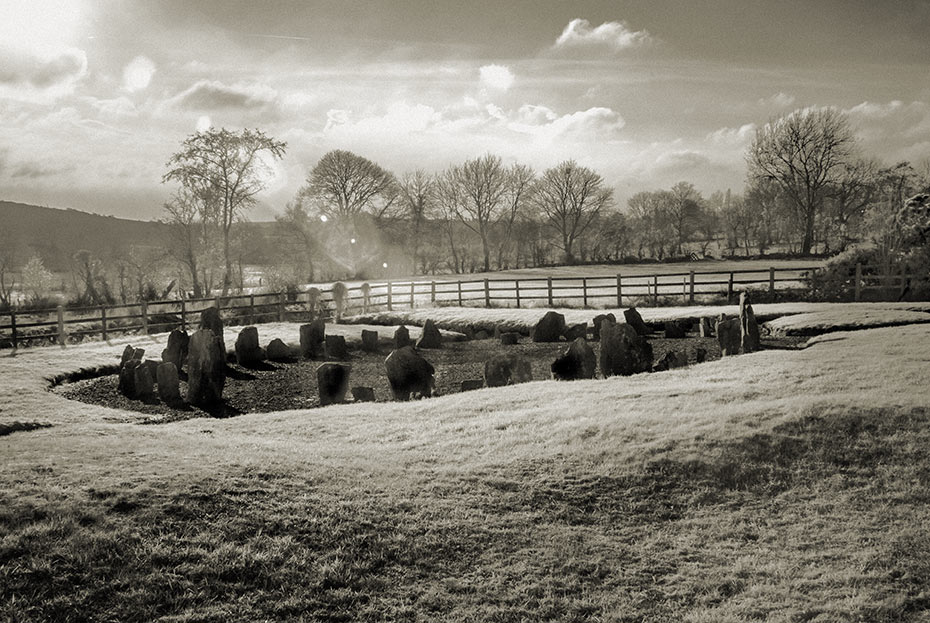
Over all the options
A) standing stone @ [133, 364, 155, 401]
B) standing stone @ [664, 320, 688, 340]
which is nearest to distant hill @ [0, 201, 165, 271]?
standing stone @ [133, 364, 155, 401]

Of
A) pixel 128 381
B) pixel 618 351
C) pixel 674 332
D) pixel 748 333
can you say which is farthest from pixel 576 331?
pixel 128 381

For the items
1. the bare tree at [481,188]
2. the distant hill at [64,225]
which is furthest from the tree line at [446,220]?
the distant hill at [64,225]

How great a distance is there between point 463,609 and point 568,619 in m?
0.85

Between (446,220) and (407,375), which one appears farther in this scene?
(446,220)

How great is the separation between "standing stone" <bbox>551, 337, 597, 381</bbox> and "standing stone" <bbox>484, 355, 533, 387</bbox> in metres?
0.72

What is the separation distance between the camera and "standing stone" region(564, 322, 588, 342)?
74.2ft

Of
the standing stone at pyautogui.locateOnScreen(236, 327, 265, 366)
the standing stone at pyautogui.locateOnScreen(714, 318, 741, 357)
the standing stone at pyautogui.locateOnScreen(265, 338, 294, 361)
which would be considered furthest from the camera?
the standing stone at pyautogui.locateOnScreen(265, 338, 294, 361)

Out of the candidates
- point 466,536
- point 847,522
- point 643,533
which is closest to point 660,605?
point 643,533

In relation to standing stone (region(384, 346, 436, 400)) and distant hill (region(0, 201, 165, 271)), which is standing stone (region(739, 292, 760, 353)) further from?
distant hill (region(0, 201, 165, 271))

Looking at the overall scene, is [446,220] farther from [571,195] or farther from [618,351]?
[618,351]

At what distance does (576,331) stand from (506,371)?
8.83 metres

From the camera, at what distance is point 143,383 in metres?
14.6

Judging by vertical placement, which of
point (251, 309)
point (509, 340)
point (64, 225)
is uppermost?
point (64, 225)

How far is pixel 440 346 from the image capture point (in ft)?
72.6
